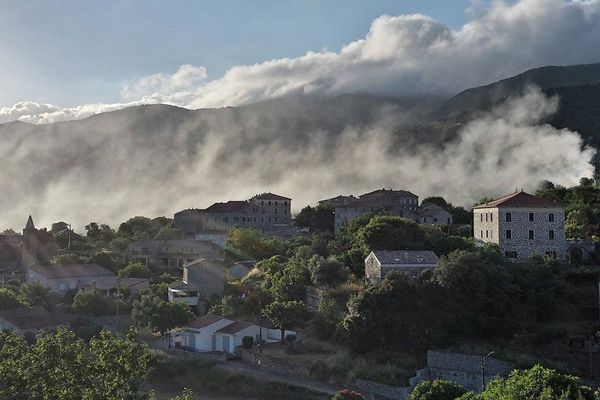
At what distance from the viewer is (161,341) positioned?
141 ft

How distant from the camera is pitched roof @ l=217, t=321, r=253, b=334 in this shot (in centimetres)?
4003

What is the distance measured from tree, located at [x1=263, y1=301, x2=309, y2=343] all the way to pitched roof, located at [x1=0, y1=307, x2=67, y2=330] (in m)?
15.6

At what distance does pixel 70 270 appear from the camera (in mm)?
57688

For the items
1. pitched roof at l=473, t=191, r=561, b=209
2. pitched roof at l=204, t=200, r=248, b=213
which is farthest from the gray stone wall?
pitched roof at l=204, t=200, r=248, b=213

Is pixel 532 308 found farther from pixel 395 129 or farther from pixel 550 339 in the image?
pixel 395 129

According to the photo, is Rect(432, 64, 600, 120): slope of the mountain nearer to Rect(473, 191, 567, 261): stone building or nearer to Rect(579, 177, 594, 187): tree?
Rect(579, 177, 594, 187): tree

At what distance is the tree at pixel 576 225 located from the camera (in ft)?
158

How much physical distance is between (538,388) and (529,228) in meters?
28.2

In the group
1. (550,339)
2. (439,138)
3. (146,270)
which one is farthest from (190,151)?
(550,339)

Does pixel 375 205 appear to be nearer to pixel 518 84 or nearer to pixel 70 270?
pixel 70 270

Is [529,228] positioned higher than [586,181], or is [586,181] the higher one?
[586,181]

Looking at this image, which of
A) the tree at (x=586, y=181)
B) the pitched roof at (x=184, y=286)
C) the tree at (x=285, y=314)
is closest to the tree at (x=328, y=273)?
the tree at (x=285, y=314)

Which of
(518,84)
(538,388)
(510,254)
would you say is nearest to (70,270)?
(510,254)

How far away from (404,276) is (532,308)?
6.93m
